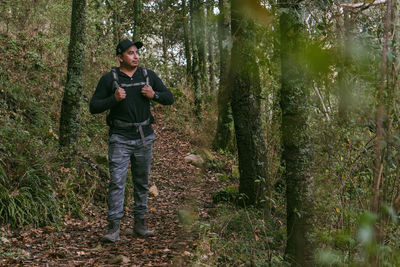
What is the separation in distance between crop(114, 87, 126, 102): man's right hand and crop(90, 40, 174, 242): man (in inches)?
1.5

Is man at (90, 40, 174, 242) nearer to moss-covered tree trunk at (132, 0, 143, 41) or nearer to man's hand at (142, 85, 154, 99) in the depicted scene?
man's hand at (142, 85, 154, 99)

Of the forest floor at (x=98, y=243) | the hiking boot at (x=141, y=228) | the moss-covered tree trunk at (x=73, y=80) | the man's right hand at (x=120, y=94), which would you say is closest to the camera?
the forest floor at (x=98, y=243)

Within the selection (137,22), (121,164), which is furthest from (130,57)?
(137,22)

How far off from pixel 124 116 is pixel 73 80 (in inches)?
99.2

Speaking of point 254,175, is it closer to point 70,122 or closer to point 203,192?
point 203,192

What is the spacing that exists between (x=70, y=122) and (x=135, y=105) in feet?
8.38

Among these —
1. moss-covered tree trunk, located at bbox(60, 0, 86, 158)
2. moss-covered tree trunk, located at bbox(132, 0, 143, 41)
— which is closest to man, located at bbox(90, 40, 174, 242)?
moss-covered tree trunk, located at bbox(60, 0, 86, 158)

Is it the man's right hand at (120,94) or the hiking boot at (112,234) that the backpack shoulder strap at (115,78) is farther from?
the hiking boot at (112,234)

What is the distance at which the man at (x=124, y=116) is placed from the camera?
5156mm

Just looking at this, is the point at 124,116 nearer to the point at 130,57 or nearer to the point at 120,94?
the point at 120,94

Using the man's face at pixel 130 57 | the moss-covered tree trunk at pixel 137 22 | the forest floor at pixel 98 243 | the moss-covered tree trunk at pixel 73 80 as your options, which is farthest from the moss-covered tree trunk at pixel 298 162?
the moss-covered tree trunk at pixel 137 22

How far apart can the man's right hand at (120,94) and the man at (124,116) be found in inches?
1.5

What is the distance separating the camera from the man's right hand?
4.94 m

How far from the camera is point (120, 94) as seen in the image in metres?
4.94
